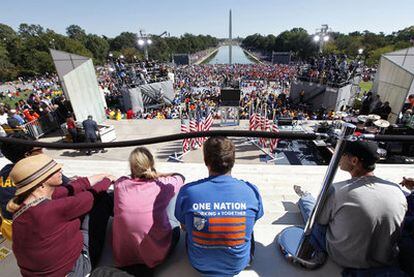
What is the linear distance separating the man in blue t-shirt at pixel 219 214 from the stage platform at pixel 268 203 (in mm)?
384

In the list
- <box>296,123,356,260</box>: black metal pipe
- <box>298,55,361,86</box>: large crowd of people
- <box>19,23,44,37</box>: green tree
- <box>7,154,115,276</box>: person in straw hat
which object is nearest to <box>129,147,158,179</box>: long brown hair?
<box>7,154,115,276</box>: person in straw hat

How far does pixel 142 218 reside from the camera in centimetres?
177

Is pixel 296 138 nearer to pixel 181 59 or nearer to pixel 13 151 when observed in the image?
pixel 13 151

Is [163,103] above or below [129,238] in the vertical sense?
below

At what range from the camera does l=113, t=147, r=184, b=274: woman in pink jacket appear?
1.77m

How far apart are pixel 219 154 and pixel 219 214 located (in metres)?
0.41

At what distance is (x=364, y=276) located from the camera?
1678mm

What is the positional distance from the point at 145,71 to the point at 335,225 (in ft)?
70.6

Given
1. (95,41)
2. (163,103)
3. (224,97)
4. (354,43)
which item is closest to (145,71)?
(163,103)

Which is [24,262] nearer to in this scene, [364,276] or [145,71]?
[364,276]

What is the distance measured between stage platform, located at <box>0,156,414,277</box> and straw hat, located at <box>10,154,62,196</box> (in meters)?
1.00

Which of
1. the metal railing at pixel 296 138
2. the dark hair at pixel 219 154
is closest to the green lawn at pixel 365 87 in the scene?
the metal railing at pixel 296 138

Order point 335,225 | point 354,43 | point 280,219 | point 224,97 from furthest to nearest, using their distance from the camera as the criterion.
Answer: point 354,43
point 224,97
point 280,219
point 335,225

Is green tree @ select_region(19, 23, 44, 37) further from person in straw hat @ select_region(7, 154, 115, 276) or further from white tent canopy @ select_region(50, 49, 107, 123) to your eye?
person in straw hat @ select_region(7, 154, 115, 276)
